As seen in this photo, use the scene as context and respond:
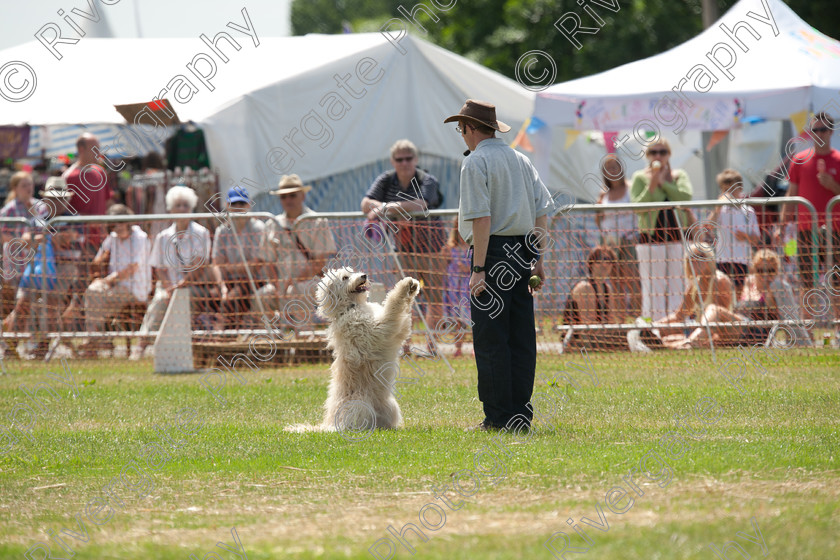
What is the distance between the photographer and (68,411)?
8.59 meters

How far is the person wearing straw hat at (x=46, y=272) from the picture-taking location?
39.8 ft

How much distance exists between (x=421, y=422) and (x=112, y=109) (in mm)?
8896

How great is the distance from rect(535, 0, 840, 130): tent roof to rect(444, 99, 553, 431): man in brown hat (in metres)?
6.24

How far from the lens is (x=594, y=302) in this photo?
439 inches

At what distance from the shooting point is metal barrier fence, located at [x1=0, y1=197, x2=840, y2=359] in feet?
36.0

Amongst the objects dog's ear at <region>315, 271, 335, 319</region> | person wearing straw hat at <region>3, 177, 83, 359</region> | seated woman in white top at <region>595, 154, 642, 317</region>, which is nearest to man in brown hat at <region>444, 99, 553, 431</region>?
dog's ear at <region>315, 271, 335, 319</region>

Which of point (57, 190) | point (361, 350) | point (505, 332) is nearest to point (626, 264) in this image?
point (505, 332)

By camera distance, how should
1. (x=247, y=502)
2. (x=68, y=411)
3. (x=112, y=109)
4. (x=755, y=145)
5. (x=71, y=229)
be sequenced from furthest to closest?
(x=755, y=145) → (x=112, y=109) → (x=71, y=229) → (x=68, y=411) → (x=247, y=502)

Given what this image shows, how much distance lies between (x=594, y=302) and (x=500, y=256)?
4.70m

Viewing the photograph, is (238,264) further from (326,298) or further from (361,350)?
(361,350)

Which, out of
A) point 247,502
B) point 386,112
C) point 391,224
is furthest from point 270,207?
point 247,502

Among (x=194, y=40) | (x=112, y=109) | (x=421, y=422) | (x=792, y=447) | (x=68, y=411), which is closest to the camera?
(x=792, y=447)

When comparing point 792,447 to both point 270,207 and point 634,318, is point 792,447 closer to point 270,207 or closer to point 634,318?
point 634,318

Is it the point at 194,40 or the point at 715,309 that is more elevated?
the point at 194,40
